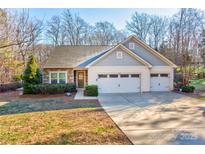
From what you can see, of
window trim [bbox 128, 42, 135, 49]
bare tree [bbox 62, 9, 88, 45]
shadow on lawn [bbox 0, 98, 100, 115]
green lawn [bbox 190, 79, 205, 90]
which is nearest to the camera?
shadow on lawn [bbox 0, 98, 100, 115]

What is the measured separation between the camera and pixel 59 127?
7.66m

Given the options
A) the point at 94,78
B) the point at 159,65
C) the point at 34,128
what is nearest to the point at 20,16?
the point at 94,78

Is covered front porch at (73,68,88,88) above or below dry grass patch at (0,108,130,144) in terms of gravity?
above

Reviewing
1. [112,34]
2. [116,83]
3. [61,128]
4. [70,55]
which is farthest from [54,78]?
[112,34]

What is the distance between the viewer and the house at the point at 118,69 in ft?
59.9

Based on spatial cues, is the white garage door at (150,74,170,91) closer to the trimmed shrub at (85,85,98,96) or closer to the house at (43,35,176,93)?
the house at (43,35,176,93)

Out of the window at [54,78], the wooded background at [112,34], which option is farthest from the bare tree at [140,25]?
the window at [54,78]

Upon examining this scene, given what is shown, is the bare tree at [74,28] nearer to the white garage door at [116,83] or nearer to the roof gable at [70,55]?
the roof gable at [70,55]

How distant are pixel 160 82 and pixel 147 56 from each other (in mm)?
2643

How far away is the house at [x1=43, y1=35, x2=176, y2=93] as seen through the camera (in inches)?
719

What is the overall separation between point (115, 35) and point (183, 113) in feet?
98.7

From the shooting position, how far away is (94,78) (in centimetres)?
1816

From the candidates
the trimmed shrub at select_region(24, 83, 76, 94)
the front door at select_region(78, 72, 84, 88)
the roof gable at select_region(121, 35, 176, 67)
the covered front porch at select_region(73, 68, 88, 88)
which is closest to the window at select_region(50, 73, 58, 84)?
the covered front porch at select_region(73, 68, 88, 88)
